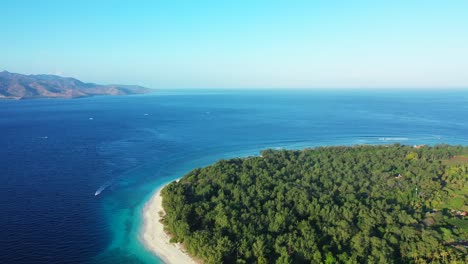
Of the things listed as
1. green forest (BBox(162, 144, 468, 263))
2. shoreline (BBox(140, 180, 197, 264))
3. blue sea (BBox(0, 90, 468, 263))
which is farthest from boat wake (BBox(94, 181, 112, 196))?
green forest (BBox(162, 144, 468, 263))

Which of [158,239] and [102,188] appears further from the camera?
[102,188]

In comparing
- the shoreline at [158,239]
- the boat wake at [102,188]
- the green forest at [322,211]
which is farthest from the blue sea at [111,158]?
the green forest at [322,211]

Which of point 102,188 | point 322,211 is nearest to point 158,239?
point 322,211

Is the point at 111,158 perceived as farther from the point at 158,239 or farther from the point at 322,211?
the point at 322,211

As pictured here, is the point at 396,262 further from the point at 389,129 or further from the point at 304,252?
the point at 389,129

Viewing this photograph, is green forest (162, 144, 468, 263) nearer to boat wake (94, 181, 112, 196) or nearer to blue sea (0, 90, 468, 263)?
blue sea (0, 90, 468, 263)

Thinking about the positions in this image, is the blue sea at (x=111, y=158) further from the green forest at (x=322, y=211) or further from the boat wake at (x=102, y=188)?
the green forest at (x=322, y=211)
